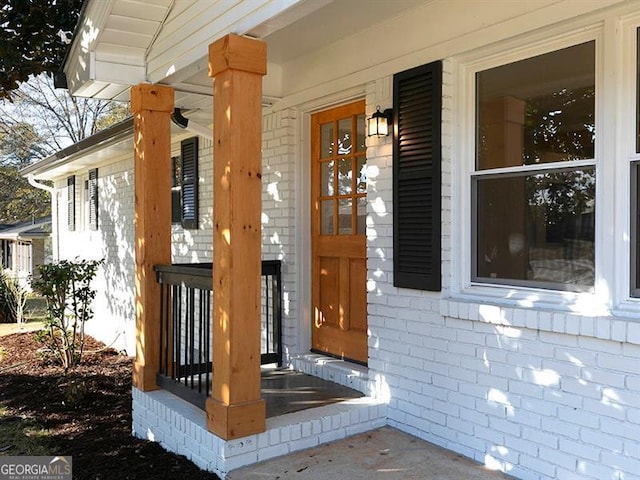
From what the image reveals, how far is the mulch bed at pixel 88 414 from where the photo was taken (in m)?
3.60

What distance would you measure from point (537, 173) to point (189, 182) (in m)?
4.61

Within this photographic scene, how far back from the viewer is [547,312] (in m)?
2.85

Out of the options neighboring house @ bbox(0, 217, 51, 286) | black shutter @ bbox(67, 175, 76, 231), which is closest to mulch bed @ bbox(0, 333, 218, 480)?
black shutter @ bbox(67, 175, 76, 231)

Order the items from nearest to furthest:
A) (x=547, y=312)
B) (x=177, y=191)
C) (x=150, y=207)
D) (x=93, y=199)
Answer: (x=547, y=312) → (x=150, y=207) → (x=177, y=191) → (x=93, y=199)

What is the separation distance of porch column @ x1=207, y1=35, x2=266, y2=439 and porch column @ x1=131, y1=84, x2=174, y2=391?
1.20 metres

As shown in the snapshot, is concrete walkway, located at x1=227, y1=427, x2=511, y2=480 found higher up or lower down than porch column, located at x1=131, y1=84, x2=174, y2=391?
lower down

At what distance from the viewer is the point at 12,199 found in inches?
1054

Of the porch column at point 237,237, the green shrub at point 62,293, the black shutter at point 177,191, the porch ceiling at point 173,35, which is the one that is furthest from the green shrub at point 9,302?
the porch column at point 237,237

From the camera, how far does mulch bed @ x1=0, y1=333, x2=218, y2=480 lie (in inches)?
142

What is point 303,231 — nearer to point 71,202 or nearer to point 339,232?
point 339,232

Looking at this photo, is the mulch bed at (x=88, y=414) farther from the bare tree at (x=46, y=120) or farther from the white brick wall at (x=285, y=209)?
the bare tree at (x=46, y=120)

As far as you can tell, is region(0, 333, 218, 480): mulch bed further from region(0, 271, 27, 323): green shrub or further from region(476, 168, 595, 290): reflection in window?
region(0, 271, 27, 323): green shrub

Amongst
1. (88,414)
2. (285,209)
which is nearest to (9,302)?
(88,414)

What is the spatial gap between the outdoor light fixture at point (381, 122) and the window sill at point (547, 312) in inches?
46.9
